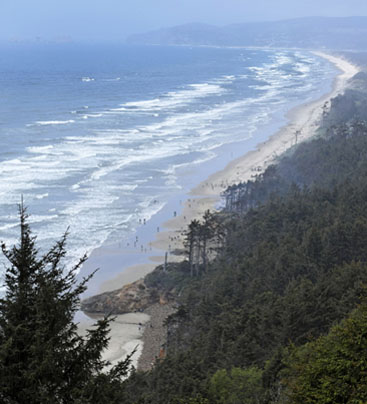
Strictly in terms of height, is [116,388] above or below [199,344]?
above

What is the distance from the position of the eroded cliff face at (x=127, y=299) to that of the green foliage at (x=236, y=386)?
76.3 feet

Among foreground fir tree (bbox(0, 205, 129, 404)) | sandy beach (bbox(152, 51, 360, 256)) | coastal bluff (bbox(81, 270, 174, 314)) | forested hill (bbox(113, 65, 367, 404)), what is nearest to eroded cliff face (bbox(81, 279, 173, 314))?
coastal bluff (bbox(81, 270, 174, 314))

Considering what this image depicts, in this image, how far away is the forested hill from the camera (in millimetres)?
18562

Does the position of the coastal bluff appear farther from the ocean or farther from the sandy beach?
the sandy beach

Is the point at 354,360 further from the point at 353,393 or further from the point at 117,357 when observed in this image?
the point at 117,357

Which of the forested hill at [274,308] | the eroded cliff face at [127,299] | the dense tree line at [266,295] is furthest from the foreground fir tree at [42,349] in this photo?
the eroded cliff face at [127,299]

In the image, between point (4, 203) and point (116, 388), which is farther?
point (4, 203)

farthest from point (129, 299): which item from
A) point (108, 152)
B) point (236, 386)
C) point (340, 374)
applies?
point (108, 152)

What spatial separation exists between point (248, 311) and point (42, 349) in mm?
29512

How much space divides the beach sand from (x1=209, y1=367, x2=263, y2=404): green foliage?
1653 cm

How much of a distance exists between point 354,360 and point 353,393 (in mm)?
1587

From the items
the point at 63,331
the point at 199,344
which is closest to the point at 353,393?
the point at 63,331

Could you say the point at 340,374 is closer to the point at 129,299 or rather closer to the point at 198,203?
the point at 129,299

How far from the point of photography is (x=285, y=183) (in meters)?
85.8
